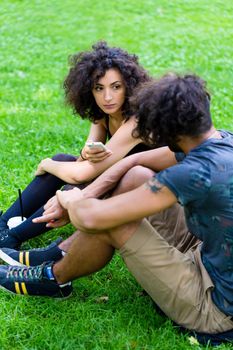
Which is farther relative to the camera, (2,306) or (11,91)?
(11,91)

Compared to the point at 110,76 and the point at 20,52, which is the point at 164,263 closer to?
the point at 110,76

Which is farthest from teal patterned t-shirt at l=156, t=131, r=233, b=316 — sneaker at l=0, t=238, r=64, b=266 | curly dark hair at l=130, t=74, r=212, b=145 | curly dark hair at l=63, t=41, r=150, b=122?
curly dark hair at l=63, t=41, r=150, b=122

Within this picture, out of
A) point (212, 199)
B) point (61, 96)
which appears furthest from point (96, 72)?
point (61, 96)

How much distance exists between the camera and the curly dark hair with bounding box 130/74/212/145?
2.62 m

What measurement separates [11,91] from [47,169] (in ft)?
12.9

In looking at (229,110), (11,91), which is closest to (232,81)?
(229,110)

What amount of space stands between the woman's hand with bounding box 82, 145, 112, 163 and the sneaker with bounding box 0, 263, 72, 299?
733 mm

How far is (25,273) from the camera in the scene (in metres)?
3.28

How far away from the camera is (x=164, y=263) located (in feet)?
9.20

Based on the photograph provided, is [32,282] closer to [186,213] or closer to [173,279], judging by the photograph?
[173,279]

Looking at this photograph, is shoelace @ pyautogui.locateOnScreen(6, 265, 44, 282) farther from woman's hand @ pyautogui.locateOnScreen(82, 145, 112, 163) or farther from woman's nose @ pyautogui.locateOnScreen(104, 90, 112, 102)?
woman's nose @ pyautogui.locateOnScreen(104, 90, 112, 102)

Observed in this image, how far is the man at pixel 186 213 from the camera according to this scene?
2.57 metres

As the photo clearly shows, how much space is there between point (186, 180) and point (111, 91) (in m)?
1.37

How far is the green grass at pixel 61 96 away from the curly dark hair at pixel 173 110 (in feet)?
1.12
